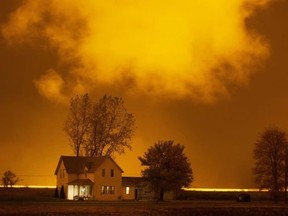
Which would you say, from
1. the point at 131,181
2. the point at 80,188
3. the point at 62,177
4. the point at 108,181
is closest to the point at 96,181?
the point at 108,181

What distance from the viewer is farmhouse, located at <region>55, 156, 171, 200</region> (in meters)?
108

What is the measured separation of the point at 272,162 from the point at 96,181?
29.5 m

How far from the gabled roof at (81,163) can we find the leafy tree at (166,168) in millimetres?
14478

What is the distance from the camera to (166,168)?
94.3m

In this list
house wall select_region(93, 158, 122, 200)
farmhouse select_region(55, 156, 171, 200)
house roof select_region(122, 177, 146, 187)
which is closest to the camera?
farmhouse select_region(55, 156, 171, 200)

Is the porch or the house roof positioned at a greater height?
the house roof

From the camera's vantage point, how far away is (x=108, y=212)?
2598 inches

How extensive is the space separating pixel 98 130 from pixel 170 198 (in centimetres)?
1787

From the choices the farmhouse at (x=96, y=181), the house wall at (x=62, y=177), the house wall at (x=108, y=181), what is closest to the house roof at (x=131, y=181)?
the farmhouse at (x=96, y=181)

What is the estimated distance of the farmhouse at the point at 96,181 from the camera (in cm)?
10800

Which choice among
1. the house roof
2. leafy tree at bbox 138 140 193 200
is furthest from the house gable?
leafy tree at bbox 138 140 193 200

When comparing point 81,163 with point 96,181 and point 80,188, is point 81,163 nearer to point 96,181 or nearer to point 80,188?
point 96,181

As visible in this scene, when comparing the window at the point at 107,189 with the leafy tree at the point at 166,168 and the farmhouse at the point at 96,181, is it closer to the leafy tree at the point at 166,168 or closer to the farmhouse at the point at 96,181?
the farmhouse at the point at 96,181

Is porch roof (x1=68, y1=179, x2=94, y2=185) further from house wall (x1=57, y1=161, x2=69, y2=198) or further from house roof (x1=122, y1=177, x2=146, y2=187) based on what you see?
house roof (x1=122, y1=177, x2=146, y2=187)
